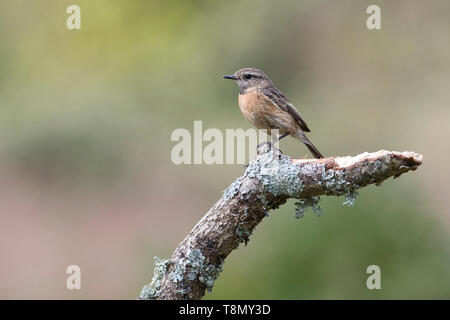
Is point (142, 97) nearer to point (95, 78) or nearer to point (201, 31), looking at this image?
point (95, 78)

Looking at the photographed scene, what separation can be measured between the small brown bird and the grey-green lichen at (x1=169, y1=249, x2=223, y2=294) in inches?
88.1

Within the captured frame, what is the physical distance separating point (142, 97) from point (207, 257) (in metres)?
6.27

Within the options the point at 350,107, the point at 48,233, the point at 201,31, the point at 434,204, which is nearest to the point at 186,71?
the point at 201,31

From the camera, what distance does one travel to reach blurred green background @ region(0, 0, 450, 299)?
592 cm

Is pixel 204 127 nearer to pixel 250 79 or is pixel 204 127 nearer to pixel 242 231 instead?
pixel 250 79

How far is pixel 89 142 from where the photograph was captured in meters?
8.74

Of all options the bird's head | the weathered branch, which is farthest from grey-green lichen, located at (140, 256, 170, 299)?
the bird's head

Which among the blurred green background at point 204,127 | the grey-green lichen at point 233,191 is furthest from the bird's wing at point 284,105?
the grey-green lichen at point 233,191

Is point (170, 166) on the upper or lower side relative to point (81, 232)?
upper

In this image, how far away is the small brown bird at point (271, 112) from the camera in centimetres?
564

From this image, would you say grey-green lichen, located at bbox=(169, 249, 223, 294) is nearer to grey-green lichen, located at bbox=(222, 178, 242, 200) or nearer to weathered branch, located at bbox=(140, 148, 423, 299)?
weathered branch, located at bbox=(140, 148, 423, 299)

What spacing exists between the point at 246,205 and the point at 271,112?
2166 mm

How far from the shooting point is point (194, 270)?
3.68m

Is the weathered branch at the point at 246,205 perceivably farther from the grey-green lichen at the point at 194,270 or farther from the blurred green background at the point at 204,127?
the blurred green background at the point at 204,127
